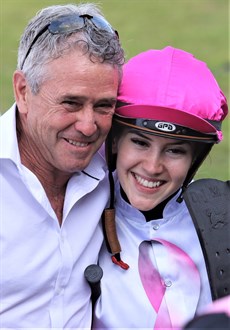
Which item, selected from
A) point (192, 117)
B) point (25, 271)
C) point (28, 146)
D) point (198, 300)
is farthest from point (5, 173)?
point (198, 300)

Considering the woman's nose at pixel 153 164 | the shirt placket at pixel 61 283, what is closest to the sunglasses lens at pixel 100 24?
the woman's nose at pixel 153 164

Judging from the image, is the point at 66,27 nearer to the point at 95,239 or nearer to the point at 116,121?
the point at 116,121

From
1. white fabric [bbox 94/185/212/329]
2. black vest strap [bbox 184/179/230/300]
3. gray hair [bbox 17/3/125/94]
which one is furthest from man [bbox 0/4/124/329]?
black vest strap [bbox 184/179/230/300]

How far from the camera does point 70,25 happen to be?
9.50 ft

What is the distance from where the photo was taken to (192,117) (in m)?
2.92

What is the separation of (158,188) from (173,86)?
459mm

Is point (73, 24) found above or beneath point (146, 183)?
above

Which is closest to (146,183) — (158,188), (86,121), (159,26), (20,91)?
(158,188)

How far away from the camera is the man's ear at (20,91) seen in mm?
2986

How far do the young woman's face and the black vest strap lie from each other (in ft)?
0.39

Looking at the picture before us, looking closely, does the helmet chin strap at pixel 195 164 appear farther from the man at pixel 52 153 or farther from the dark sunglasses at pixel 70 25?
the dark sunglasses at pixel 70 25

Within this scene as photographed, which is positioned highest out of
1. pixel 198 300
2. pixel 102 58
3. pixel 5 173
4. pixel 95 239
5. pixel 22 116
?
pixel 102 58

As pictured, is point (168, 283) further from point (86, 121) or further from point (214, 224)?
point (86, 121)

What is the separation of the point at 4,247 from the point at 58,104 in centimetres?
64
